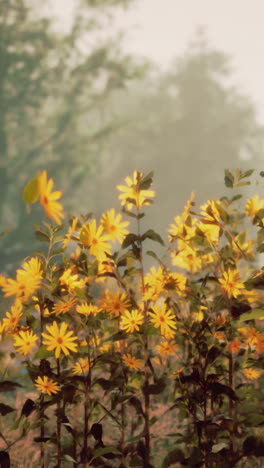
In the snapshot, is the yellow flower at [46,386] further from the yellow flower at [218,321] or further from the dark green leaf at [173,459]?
the yellow flower at [218,321]

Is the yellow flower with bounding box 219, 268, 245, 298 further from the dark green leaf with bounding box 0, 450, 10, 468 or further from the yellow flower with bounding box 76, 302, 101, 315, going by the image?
the dark green leaf with bounding box 0, 450, 10, 468

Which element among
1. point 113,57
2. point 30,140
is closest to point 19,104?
point 30,140

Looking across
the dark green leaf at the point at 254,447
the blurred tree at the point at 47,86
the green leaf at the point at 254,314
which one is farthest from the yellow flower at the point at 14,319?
the blurred tree at the point at 47,86

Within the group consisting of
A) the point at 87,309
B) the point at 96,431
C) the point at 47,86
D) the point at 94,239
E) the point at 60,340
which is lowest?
the point at 96,431

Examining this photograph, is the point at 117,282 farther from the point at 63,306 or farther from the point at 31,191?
the point at 31,191

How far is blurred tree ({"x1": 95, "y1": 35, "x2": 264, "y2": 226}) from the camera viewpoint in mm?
29453

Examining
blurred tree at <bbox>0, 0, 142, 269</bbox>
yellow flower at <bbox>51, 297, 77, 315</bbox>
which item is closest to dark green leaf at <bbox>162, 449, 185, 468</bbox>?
yellow flower at <bbox>51, 297, 77, 315</bbox>

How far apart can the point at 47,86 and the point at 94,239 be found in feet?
56.6

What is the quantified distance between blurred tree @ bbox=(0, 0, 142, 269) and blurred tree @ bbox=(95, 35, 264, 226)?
918 cm

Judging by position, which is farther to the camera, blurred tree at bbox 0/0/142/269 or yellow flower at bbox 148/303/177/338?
blurred tree at bbox 0/0/142/269

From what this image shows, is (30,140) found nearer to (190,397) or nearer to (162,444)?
(162,444)

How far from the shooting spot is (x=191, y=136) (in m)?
30.0

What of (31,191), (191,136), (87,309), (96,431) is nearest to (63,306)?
(87,309)

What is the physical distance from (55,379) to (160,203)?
28127mm
